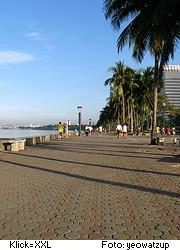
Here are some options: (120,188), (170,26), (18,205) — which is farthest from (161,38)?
(18,205)

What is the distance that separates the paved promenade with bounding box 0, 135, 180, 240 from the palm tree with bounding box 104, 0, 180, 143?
7924 mm

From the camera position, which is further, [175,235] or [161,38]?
[161,38]

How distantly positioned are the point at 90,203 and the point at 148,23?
13386mm

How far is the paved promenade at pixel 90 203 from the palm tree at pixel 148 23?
7.92 metres

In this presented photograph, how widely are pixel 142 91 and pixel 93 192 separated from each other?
203ft

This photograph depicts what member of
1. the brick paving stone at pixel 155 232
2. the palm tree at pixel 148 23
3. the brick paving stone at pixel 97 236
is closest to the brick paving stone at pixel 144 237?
the brick paving stone at pixel 155 232

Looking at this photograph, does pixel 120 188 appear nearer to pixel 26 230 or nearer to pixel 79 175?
pixel 79 175

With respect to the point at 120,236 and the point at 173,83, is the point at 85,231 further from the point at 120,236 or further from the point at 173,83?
the point at 173,83

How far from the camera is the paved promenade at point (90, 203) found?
228 inches

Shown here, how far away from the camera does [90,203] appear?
313 inches

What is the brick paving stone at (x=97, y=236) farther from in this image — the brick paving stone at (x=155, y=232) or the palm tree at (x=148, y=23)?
the palm tree at (x=148, y=23)

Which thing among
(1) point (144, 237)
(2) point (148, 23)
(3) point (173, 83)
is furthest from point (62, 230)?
(3) point (173, 83)

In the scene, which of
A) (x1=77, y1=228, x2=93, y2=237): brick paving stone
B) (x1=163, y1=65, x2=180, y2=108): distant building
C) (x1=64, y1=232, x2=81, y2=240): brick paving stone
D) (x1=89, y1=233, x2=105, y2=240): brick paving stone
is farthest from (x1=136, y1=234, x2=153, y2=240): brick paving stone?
(x1=163, y1=65, x2=180, y2=108): distant building
